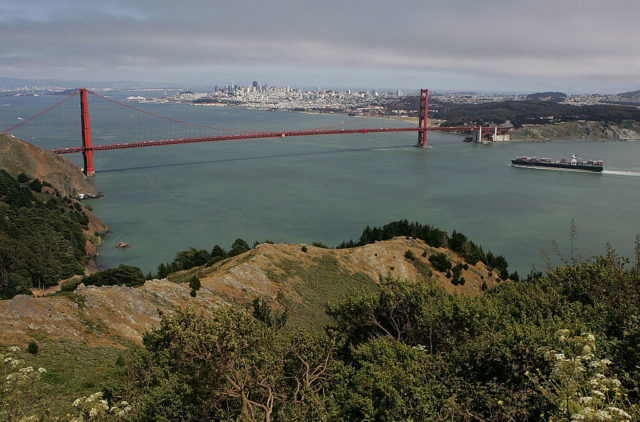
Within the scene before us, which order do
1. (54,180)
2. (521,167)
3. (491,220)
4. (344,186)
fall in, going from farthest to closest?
(521,167) → (344,186) → (54,180) → (491,220)

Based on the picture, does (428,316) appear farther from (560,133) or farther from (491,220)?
(560,133)

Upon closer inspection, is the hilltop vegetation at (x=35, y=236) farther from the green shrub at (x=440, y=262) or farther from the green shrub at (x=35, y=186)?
the green shrub at (x=440, y=262)

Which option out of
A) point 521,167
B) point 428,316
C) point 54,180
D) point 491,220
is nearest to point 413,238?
point 491,220

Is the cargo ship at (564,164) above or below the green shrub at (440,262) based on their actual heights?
above

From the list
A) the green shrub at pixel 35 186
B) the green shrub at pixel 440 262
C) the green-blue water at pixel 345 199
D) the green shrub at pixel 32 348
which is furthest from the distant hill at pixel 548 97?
the green shrub at pixel 32 348

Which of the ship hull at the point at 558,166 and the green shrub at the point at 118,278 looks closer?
the green shrub at the point at 118,278

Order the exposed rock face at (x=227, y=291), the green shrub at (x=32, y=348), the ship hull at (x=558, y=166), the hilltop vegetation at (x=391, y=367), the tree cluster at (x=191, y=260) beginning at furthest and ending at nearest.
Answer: the ship hull at (x=558, y=166) < the tree cluster at (x=191, y=260) < the exposed rock face at (x=227, y=291) < the green shrub at (x=32, y=348) < the hilltop vegetation at (x=391, y=367)
